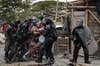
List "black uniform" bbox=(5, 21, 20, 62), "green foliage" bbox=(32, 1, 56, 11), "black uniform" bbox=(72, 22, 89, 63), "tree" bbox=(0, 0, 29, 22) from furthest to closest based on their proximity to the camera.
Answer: "green foliage" bbox=(32, 1, 56, 11)
"tree" bbox=(0, 0, 29, 22)
"black uniform" bbox=(5, 21, 20, 62)
"black uniform" bbox=(72, 22, 89, 63)

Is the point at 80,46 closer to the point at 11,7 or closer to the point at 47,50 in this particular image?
the point at 47,50

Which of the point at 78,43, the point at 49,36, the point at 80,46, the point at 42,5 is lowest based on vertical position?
the point at 42,5

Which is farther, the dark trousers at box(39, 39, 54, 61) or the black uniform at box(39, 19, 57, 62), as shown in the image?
the dark trousers at box(39, 39, 54, 61)

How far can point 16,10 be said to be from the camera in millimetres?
38062

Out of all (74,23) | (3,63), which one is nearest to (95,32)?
(74,23)

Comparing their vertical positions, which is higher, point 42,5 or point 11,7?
point 11,7

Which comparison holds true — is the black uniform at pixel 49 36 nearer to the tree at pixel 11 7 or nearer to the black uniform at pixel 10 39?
the black uniform at pixel 10 39

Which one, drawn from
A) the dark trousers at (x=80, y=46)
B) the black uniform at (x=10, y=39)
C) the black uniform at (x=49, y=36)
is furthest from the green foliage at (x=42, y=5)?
the dark trousers at (x=80, y=46)

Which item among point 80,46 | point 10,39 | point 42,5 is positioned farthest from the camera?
point 42,5

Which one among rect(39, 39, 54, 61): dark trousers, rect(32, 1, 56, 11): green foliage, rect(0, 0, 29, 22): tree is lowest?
rect(32, 1, 56, 11): green foliage

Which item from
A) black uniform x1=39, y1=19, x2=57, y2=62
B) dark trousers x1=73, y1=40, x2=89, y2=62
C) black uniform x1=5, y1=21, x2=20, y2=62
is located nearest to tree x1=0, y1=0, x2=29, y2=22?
black uniform x1=5, y1=21, x2=20, y2=62

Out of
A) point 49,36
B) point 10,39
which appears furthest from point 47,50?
point 10,39

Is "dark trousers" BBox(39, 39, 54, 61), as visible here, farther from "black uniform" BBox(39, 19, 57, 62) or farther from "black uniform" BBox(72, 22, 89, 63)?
"black uniform" BBox(72, 22, 89, 63)

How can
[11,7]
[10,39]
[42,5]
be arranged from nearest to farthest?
[10,39], [11,7], [42,5]
